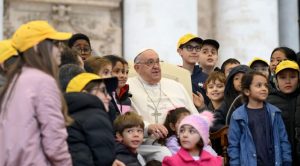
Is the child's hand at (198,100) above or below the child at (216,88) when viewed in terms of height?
below

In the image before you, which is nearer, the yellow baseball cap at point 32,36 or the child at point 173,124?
the yellow baseball cap at point 32,36

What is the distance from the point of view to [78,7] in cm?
875

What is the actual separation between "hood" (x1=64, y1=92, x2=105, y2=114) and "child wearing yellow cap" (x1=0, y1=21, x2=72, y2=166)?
0.32 meters

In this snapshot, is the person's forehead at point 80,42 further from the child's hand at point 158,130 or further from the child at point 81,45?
the child's hand at point 158,130

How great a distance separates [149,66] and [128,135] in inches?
43.0

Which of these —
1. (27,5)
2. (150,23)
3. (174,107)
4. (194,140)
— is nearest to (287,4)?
(150,23)

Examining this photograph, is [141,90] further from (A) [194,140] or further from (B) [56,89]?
(B) [56,89]

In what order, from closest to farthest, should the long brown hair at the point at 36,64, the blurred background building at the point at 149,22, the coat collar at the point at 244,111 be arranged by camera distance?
1. the long brown hair at the point at 36,64
2. the coat collar at the point at 244,111
3. the blurred background building at the point at 149,22

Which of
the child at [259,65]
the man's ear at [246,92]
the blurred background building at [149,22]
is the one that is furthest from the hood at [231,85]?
the blurred background building at [149,22]

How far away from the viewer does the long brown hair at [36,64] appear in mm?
3594

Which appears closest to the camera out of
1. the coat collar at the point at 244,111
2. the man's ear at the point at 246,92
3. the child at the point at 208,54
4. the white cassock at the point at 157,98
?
the coat collar at the point at 244,111

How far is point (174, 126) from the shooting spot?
539 cm

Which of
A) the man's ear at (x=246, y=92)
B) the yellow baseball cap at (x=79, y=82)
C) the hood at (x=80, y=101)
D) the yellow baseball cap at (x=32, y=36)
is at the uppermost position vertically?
the yellow baseball cap at (x=32, y=36)

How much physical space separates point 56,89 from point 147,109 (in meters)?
2.24
